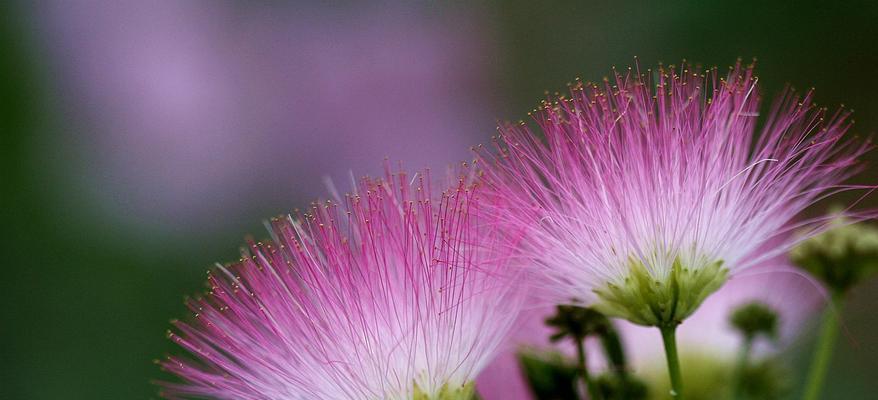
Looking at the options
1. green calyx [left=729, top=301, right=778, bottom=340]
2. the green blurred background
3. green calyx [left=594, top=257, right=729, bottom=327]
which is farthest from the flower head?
the green blurred background

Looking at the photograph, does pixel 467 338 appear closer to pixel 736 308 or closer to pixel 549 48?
pixel 736 308

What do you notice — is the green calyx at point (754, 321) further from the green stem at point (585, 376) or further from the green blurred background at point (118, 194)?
the green blurred background at point (118, 194)

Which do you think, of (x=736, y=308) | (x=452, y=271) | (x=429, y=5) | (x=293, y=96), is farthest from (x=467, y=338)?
(x=429, y=5)

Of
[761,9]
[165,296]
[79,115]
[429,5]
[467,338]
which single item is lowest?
[467,338]

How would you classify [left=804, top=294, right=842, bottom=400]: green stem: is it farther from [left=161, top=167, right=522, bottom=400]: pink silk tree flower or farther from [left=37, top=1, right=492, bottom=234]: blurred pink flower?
[left=37, top=1, right=492, bottom=234]: blurred pink flower

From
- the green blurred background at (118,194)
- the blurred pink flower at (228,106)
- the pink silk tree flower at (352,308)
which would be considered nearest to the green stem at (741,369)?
the pink silk tree flower at (352,308)

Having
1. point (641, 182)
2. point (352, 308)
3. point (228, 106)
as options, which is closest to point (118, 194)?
point (228, 106)
